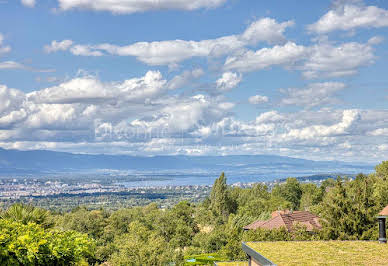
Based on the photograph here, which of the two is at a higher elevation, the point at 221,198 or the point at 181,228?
the point at 221,198

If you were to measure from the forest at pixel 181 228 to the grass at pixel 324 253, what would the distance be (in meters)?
5.88

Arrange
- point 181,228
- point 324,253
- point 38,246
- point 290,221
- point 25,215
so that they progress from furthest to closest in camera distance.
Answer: point 181,228
point 290,221
point 25,215
point 324,253
point 38,246

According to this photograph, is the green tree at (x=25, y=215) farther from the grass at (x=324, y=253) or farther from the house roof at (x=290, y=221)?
the house roof at (x=290, y=221)

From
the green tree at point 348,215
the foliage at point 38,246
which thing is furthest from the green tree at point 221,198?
the foliage at point 38,246

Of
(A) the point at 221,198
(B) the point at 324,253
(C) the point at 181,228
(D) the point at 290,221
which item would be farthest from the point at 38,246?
(A) the point at 221,198

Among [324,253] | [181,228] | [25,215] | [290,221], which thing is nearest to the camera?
[324,253]

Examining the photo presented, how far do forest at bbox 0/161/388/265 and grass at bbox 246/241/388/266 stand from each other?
5879 mm

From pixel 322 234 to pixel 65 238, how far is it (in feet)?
77.5

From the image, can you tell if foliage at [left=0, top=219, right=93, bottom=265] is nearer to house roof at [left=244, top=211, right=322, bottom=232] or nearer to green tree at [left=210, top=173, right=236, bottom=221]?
house roof at [left=244, top=211, right=322, bottom=232]

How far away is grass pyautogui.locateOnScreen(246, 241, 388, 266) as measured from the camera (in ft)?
39.8

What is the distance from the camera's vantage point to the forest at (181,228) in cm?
831

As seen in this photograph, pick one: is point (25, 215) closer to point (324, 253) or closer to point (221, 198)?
point (324, 253)

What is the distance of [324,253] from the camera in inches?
529

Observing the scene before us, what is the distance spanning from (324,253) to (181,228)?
4612cm
